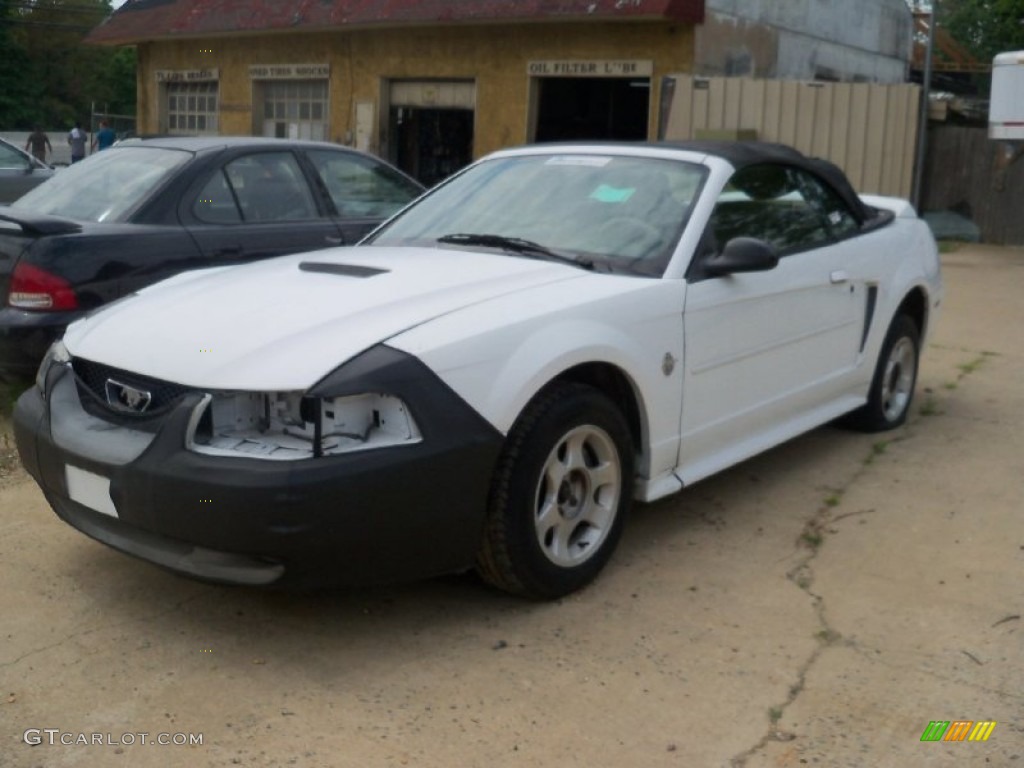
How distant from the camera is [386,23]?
16.2 m

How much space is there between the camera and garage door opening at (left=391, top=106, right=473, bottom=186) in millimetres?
18234

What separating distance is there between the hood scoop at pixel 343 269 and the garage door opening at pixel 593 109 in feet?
41.8

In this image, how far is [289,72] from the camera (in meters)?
18.8

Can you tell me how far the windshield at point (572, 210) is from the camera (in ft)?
15.8

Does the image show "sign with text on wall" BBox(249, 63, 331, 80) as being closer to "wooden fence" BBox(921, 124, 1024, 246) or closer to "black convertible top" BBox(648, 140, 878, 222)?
"wooden fence" BBox(921, 124, 1024, 246)

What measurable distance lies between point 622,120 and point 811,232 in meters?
13.9

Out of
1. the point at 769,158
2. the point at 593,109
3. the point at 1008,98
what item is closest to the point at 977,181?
the point at 1008,98

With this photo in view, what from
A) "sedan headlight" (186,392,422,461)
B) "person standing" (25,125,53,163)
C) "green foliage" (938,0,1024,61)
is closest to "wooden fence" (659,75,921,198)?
"sedan headlight" (186,392,422,461)

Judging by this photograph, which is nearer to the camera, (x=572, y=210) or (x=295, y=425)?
(x=295, y=425)

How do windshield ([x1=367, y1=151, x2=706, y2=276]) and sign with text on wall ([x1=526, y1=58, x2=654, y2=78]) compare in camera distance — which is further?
sign with text on wall ([x1=526, y1=58, x2=654, y2=78])

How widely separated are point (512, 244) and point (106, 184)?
3.19 m

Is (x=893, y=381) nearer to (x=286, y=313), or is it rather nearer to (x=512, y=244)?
(x=512, y=244)

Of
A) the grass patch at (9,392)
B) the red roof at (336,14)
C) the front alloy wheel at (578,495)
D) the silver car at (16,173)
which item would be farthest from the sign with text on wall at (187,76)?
the front alloy wheel at (578,495)

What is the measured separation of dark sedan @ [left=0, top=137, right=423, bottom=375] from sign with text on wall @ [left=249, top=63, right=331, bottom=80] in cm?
1083
